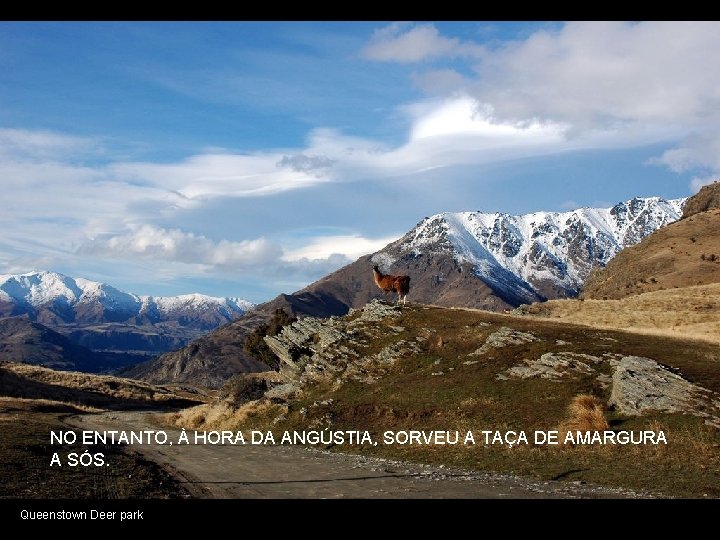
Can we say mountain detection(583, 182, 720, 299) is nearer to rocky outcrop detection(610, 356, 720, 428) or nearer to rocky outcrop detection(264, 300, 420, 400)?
rocky outcrop detection(264, 300, 420, 400)

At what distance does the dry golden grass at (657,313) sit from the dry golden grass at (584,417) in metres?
17.4

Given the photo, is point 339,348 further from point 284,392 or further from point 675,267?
point 675,267

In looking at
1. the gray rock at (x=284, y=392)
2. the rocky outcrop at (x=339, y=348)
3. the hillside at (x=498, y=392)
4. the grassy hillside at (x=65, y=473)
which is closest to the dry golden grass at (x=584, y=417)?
the hillside at (x=498, y=392)

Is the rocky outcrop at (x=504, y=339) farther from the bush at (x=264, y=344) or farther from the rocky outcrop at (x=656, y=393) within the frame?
the bush at (x=264, y=344)

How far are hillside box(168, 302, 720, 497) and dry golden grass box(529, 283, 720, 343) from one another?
787 centimetres

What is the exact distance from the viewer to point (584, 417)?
27.7 m

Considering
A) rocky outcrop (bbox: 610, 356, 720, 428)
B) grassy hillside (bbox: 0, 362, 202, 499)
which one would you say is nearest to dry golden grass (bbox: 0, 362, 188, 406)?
grassy hillside (bbox: 0, 362, 202, 499)

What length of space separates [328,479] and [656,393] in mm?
17102

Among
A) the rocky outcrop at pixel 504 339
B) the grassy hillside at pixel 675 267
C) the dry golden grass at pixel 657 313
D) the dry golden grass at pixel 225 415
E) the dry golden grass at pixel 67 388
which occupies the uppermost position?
the grassy hillside at pixel 675 267

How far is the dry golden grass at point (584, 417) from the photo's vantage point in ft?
88.6

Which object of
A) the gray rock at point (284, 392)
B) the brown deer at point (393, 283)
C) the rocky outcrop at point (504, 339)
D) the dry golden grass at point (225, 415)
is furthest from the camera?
the brown deer at point (393, 283)
